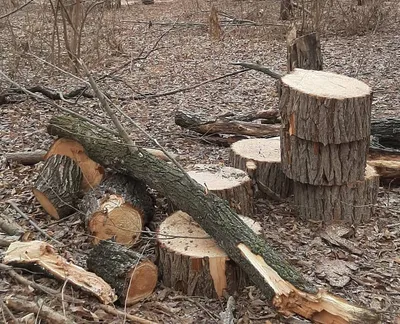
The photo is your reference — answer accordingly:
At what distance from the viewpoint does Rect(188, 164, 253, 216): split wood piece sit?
370cm

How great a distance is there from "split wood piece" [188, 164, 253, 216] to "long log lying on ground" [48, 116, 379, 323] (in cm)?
24

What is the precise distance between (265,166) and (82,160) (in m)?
1.42

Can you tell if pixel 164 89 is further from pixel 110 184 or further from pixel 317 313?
pixel 317 313

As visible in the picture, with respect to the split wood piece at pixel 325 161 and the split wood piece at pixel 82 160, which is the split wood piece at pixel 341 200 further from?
the split wood piece at pixel 82 160

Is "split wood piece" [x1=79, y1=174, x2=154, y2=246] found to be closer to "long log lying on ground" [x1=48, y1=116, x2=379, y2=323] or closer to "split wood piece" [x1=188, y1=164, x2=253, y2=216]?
"long log lying on ground" [x1=48, y1=116, x2=379, y2=323]

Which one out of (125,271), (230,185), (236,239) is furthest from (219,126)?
(125,271)

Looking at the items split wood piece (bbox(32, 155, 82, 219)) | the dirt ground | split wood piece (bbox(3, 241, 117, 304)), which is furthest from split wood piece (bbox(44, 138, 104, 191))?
split wood piece (bbox(3, 241, 117, 304))

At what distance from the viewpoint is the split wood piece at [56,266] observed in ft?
9.92

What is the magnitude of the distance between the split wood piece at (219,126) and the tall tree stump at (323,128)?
138 cm

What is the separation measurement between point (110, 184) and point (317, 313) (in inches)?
67.5

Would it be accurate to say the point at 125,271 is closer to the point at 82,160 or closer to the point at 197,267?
the point at 197,267

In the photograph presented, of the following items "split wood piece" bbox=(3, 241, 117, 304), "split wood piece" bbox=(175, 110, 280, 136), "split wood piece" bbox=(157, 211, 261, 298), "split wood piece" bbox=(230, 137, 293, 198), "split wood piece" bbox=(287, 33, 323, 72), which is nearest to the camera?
"split wood piece" bbox=(3, 241, 117, 304)

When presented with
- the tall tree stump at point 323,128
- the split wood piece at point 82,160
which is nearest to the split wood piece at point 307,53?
the tall tree stump at point 323,128

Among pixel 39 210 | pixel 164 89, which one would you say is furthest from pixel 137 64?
pixel 39 210
